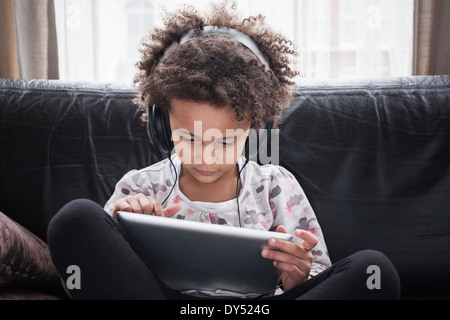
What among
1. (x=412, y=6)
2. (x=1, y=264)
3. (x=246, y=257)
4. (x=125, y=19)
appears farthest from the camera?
(x=125, y=19)

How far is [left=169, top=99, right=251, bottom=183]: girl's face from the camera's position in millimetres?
883

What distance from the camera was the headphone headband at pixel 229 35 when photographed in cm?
94

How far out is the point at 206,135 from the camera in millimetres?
882

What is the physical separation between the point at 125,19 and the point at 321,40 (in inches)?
26.1

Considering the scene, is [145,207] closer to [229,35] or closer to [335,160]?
[229,35]

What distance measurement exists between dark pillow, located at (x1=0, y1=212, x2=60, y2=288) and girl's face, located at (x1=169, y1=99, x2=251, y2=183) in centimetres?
38

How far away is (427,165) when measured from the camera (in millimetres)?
1182

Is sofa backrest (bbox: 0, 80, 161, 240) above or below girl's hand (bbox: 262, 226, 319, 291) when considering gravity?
above

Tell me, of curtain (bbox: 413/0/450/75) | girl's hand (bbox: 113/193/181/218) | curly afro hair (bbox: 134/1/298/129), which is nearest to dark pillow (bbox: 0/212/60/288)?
girl's hand (bbox: 113/193/181/218)

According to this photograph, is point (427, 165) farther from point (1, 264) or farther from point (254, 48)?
point (1, 264)

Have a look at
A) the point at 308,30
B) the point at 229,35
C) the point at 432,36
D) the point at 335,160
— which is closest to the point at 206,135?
the point at 229,35

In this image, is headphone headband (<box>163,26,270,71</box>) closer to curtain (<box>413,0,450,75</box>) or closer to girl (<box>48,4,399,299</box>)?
girl (<box>48,4,399,299</box>)

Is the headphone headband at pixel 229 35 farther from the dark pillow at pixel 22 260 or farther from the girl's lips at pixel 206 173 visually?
the dark pillow at pixel 22 260

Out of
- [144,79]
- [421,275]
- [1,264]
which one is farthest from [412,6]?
[1,264]
